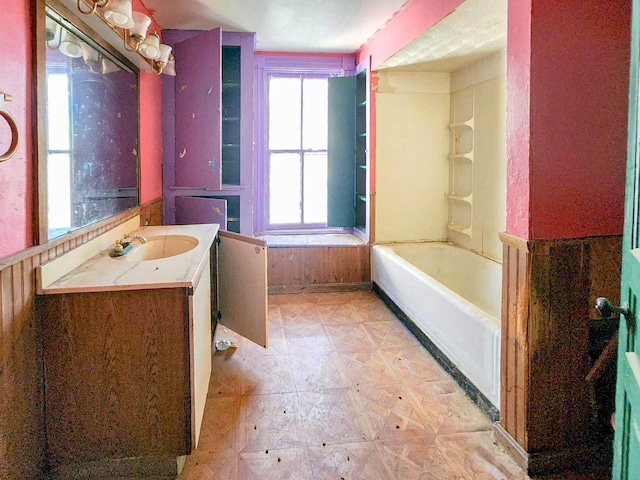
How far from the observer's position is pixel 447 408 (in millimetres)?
2467

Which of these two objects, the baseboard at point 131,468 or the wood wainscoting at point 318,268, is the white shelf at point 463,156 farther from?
the baseboard at point 131,468

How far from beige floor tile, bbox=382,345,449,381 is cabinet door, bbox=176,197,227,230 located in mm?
1854

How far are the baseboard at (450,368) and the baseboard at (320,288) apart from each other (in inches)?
23.7

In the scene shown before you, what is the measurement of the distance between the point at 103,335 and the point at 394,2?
291cm

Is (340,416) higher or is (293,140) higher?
(293,140)

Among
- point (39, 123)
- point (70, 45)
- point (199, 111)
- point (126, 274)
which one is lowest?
point (126, 274)

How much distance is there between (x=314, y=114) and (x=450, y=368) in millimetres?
3235

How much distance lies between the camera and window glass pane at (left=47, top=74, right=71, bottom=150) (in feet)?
6.07

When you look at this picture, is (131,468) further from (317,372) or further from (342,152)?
(342,152)

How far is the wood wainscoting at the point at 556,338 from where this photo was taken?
194 centimetres

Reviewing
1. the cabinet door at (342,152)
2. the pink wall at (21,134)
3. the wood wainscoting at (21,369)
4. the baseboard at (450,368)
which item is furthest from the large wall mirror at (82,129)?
the cabinet door at (342,152)

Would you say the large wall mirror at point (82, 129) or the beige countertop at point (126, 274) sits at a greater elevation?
the large wall mirror at point (82, 129)

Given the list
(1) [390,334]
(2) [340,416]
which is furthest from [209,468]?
(1) [390,334]

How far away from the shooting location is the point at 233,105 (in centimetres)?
451
